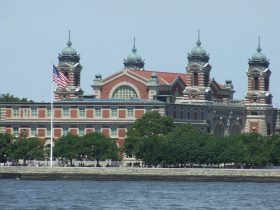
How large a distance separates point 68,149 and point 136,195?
5473 centimetres

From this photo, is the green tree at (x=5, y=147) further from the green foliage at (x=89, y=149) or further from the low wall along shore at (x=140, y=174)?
the low wall along shore at (x=140, y=174)

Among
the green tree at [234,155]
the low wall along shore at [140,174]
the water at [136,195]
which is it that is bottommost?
the water at [136,195]

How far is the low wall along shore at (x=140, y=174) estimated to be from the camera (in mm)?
168750

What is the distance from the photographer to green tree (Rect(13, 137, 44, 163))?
19400cm

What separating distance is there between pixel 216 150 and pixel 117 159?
12431mm

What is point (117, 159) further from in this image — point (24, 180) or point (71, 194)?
point (71, 194)

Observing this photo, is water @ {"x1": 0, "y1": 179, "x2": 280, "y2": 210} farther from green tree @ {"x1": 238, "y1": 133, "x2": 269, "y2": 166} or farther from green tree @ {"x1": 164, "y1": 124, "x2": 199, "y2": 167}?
green tree @ {"x1": 238, "y1": 133, "x2": 269, "y2": 166}

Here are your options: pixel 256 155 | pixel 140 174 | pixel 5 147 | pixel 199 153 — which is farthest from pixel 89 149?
pixel 140 174

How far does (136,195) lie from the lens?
139875mm

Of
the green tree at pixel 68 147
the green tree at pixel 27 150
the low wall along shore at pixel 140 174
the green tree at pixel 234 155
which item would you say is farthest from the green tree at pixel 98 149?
the low wall along shore at pixel 140 174

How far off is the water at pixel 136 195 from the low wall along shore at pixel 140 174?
10.2 feet

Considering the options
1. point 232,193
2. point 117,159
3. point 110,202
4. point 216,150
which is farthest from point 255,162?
point 110,202

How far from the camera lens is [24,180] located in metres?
168

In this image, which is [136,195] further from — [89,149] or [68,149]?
[68,149]
